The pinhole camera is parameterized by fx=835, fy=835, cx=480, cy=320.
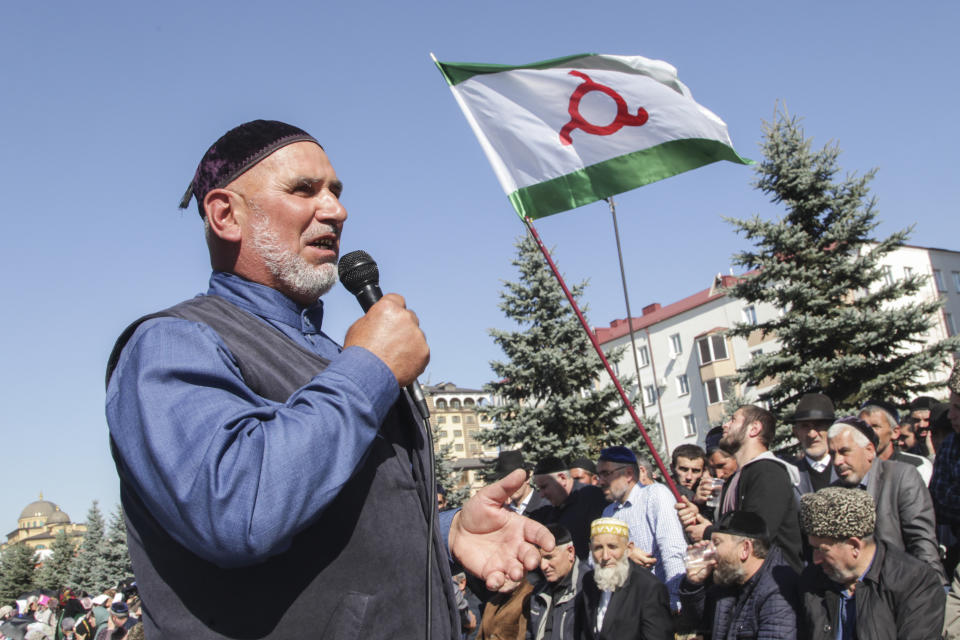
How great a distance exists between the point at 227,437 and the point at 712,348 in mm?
50861

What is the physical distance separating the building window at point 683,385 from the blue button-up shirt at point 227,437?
5271cm

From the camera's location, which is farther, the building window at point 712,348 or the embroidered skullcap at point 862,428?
the building window at point 712,348

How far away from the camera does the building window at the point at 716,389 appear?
160 feet

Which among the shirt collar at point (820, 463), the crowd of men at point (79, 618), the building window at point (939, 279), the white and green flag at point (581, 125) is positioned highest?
the building window at point (939, 279)

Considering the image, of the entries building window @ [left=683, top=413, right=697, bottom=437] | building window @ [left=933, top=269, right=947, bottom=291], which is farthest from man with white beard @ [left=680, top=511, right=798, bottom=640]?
building window @ [left=933, top=269, right=947, bottom=291]

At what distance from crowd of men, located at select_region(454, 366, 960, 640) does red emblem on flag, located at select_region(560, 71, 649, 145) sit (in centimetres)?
237

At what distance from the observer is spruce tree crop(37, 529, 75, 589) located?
155 feet

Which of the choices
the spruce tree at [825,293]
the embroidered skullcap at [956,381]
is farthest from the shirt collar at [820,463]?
the spruce tree at [825,293]

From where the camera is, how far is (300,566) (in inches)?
57.9

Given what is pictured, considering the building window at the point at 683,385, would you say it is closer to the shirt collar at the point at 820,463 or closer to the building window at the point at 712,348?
the building window at the point at 712,348

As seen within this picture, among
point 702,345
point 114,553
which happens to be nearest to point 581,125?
point 114,553

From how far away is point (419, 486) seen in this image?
181 cm

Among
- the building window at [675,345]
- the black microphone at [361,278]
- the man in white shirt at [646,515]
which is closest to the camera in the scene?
the black microphone at [361,278]

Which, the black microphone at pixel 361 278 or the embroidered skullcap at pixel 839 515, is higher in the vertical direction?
the black microphone at pixel 361 278
